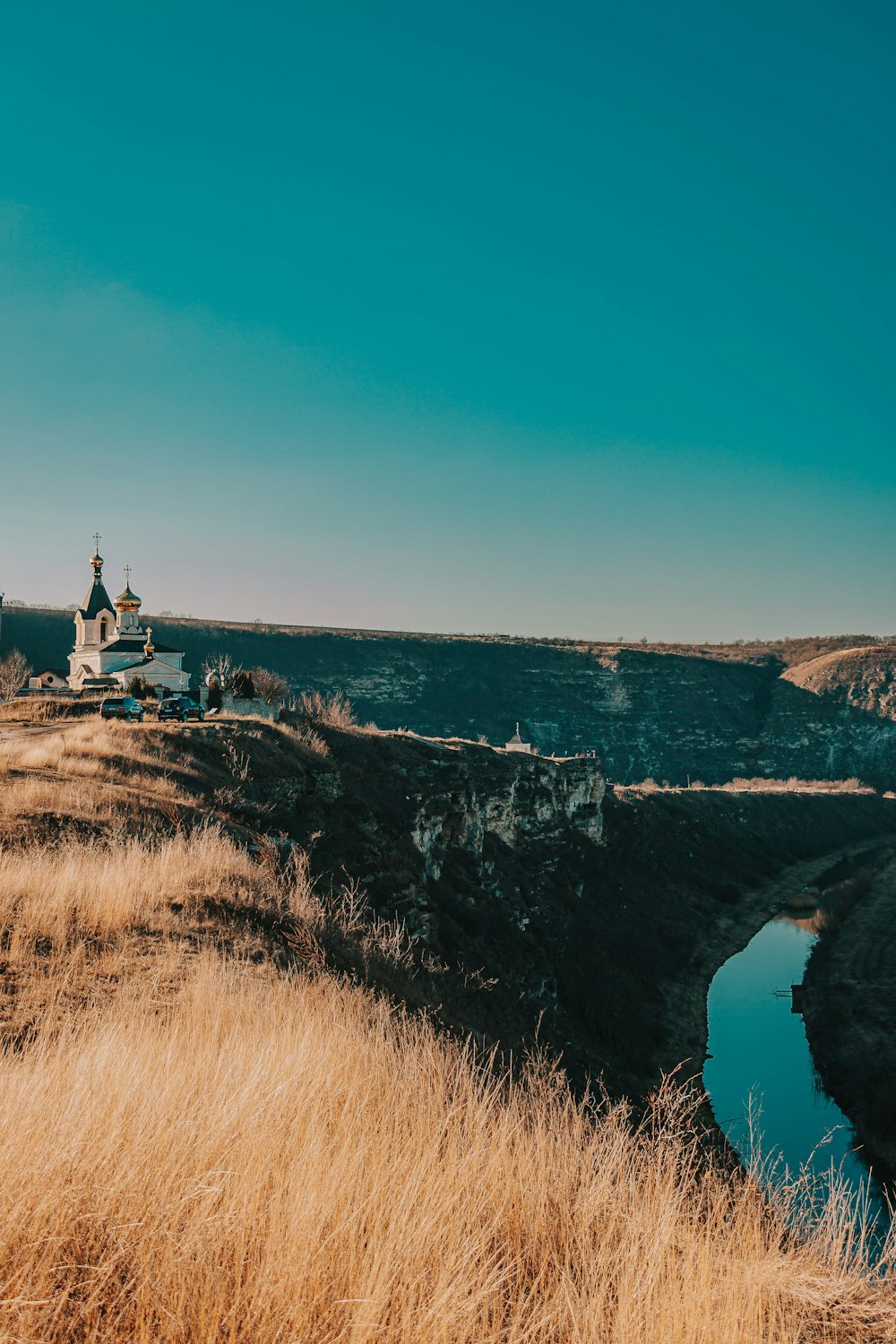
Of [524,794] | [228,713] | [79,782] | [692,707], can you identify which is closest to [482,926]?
[228,713]

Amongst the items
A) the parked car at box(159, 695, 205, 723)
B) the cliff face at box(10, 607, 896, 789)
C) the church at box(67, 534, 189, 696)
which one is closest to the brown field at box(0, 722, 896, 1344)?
the parked car at box(159, 695, 205, 723)

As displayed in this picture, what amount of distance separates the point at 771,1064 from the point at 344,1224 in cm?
3239

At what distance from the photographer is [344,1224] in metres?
2.93

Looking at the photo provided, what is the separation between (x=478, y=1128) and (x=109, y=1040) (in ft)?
6.30

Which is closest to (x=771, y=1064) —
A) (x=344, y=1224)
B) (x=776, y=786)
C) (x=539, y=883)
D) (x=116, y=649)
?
(x=539, y=883)

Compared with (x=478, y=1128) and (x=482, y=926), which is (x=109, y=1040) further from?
(x=482, y=926)

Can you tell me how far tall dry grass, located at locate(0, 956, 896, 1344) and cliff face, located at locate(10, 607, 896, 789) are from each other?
283ft

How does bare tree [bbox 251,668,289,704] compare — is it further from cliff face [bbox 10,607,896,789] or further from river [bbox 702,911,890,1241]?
cliff face [bbox 10,607,896,789]

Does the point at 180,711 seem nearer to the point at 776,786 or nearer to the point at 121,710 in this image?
the point at 121,710

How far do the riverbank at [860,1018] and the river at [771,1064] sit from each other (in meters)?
0.56

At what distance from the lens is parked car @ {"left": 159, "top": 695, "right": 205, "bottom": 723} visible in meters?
25.2

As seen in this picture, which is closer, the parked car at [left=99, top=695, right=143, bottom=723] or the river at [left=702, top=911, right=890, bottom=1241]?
the river at [left=702, top=911, right=890, bottom=1241]

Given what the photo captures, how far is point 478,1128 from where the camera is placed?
12.4 feet

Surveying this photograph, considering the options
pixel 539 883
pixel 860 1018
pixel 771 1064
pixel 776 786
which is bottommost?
pixel 771 1064
